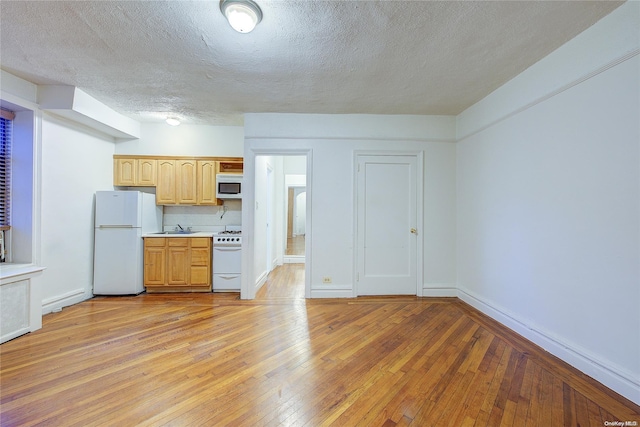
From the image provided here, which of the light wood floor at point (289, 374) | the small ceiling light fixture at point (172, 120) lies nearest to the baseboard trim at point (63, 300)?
the light wood floor at point (289, 374)

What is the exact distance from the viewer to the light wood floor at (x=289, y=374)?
1559mm

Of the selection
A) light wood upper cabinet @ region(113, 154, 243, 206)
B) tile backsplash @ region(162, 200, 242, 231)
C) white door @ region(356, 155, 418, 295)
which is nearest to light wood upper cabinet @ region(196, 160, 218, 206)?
light wood upper cabinet @ region(113, 154, 243, 206)

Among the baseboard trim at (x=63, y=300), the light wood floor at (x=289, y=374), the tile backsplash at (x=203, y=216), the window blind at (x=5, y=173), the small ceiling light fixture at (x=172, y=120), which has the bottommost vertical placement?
the light wood floor at (x=289, y=374)

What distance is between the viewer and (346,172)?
12.2 feet

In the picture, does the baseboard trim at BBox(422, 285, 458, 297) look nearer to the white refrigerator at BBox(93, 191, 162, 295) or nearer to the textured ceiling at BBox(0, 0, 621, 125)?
the textured ceiling at BBox(0, 0, 621, 125)

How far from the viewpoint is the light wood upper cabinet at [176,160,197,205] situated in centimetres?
417

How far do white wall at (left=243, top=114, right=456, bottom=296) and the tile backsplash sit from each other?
1024 millimetres

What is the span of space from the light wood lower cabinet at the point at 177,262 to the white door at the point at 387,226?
7.79ft

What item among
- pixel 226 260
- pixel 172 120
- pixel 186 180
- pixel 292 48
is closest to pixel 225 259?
pixel 226 260

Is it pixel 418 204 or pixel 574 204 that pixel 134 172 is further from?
pixel 574 204

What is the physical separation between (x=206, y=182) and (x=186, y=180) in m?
0.33

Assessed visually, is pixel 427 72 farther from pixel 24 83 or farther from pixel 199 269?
pixel 24 83

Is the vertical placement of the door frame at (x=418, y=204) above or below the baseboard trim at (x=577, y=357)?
above

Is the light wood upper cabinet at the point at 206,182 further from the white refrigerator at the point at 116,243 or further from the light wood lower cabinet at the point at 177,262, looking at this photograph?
the white refrigerator at the point at 116,243
